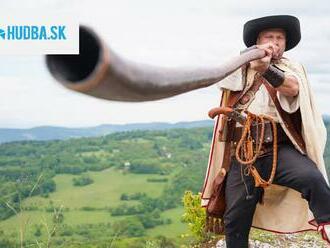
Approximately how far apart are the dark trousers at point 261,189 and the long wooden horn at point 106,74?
8.28 ft

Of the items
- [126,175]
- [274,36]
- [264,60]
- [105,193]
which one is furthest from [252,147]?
[126,175]

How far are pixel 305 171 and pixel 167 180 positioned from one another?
8120 cm

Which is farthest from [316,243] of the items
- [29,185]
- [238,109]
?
[29,185]

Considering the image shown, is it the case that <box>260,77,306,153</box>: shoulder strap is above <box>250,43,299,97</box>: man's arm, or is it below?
below

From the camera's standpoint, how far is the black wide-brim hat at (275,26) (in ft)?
13.1

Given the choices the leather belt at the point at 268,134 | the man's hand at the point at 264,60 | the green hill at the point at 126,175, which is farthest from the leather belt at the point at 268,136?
the green hill at the point at 126,175

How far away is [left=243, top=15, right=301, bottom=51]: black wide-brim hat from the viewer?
13.1 ft

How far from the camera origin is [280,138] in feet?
13.2

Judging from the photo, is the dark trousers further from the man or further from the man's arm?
the man's arm

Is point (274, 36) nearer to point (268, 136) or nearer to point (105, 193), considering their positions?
point (268, 136)

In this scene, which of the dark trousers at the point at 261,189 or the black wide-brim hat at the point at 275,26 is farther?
the black wide-brim hat at the point at 275,26

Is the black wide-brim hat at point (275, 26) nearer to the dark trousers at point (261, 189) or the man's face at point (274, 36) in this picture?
the man's face at point (274, 36)

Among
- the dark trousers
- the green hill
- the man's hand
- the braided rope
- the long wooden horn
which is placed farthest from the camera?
the green hill

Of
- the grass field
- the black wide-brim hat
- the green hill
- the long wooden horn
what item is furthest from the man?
the grass field
